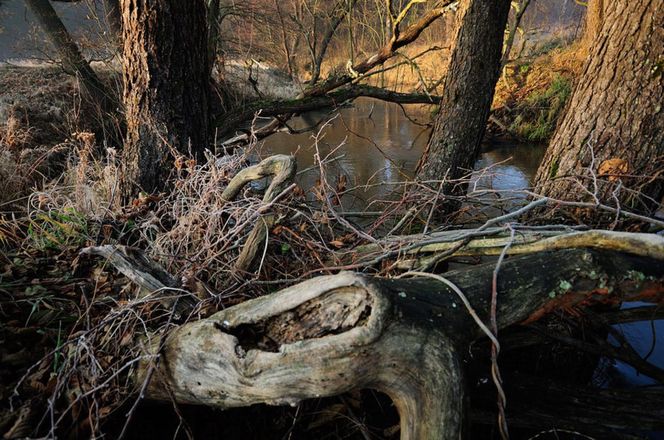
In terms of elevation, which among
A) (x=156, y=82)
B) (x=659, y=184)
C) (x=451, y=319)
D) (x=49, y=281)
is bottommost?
(x=49, y=281)

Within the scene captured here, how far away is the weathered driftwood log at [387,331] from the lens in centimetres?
141

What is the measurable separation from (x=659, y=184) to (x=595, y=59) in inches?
36.2

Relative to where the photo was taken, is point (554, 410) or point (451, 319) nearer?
point (451, 319)

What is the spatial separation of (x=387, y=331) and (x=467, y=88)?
3071mm

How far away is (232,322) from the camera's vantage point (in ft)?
5.58

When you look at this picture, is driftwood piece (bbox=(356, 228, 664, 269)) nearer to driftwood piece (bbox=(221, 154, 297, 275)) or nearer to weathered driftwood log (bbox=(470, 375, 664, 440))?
driftwood piece (bbox=(221, 154, 297, 275))

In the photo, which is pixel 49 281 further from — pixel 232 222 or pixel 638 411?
pixel 638 411

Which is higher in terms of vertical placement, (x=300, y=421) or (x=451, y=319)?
(x=451, y=319)

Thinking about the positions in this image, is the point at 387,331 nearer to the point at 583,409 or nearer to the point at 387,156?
the point at 583,409

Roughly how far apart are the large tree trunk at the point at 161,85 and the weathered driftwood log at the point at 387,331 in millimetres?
2024

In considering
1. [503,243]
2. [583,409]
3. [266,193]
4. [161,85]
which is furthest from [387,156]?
[503,243]

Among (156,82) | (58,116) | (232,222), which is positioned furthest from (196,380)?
(58,116)

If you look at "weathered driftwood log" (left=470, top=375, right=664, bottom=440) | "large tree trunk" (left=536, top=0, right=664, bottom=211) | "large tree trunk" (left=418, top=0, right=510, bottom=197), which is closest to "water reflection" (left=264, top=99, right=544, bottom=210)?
"large tree trunk" (left=418, top=0, right=510, bottom=197)

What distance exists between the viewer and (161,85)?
3.26m
